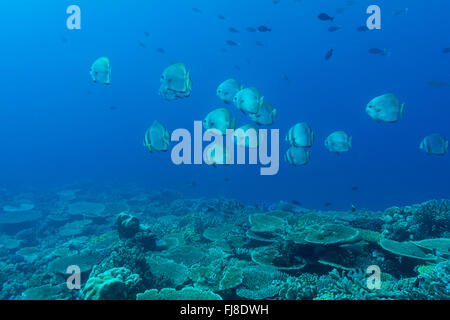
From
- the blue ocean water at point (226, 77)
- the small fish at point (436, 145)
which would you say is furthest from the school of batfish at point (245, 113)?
the blue ocean water at point (226, 77)

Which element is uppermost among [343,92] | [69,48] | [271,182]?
[69,48]

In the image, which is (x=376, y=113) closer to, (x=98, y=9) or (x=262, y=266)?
(x=262, y=266)

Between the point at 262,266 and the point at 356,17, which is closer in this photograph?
the point at 262,266

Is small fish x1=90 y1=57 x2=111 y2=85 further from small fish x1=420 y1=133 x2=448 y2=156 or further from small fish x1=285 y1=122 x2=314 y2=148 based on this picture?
small fish x1=420 y1=133 x2=448 y2=156

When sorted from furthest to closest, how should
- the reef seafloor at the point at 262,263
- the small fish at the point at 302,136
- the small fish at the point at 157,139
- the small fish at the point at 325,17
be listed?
1. the small fish at the point at 325,17
2. the small fish at the point at 302,136
3. the small fish at the point at 157,139
4. the reef seafloor at the point at 262,263

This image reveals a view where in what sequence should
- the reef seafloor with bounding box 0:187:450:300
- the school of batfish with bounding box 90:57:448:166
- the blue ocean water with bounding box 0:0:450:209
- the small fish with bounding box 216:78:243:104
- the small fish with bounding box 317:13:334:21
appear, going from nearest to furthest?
the reef seafloor with bounding box 0:187:450:300 → the school of batfish with bounding box 90:57:448:166 → the small fish with bounding box 216:78:243:104 → the small fish with bounding box 317:13:334:21 → the blue ocean water with bounding box 0:0:450:209

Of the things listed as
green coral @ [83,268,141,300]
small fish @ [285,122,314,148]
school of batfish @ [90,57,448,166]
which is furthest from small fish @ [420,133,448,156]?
green coral @ [83,268,141,300]

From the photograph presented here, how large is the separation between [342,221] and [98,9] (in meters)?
128

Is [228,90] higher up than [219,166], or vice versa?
[228,90]

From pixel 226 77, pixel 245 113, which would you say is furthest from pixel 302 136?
pixel 226 77

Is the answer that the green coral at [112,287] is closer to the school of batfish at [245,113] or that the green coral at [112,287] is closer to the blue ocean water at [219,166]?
the blue ocean water at [219,166]

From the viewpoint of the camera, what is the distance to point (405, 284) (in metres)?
5.03

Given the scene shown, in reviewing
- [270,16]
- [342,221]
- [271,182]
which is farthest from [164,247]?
[270,16]

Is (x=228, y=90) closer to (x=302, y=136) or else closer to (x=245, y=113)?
(x=245, y=113)
